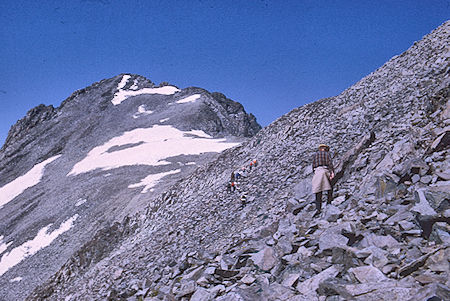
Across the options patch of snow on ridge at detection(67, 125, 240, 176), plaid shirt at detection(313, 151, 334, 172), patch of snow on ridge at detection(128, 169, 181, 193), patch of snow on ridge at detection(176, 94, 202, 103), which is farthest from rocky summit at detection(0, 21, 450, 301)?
patch of snow on ridge at detection(176, 94, 202, 103)

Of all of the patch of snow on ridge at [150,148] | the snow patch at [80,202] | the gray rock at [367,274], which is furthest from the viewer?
the patch of snow on ridge at [150,148]

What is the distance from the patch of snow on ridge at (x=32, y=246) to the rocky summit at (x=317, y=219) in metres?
8.73

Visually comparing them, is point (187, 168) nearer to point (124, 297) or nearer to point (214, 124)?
point (124, 297)

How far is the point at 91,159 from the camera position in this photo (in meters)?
57.4

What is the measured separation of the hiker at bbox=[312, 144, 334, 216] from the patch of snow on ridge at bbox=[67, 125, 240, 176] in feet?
110

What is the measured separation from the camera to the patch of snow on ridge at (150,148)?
45.6 metres

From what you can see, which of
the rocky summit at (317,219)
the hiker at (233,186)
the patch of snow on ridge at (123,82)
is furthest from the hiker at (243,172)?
the patch of snow on ridge at (123,82)

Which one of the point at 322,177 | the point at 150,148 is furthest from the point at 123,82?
the point at 322,177

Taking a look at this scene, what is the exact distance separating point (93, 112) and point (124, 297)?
93.1 m

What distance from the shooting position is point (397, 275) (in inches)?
194

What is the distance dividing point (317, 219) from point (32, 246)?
31562 millimetres

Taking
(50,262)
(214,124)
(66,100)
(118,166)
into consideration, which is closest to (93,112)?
(66,100)

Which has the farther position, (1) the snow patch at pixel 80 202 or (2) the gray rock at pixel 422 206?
(1) the snow patch at pixel 80 202

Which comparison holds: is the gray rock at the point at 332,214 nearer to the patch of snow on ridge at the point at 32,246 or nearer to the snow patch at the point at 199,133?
the patch of snow on ridge at the point at 32,246
